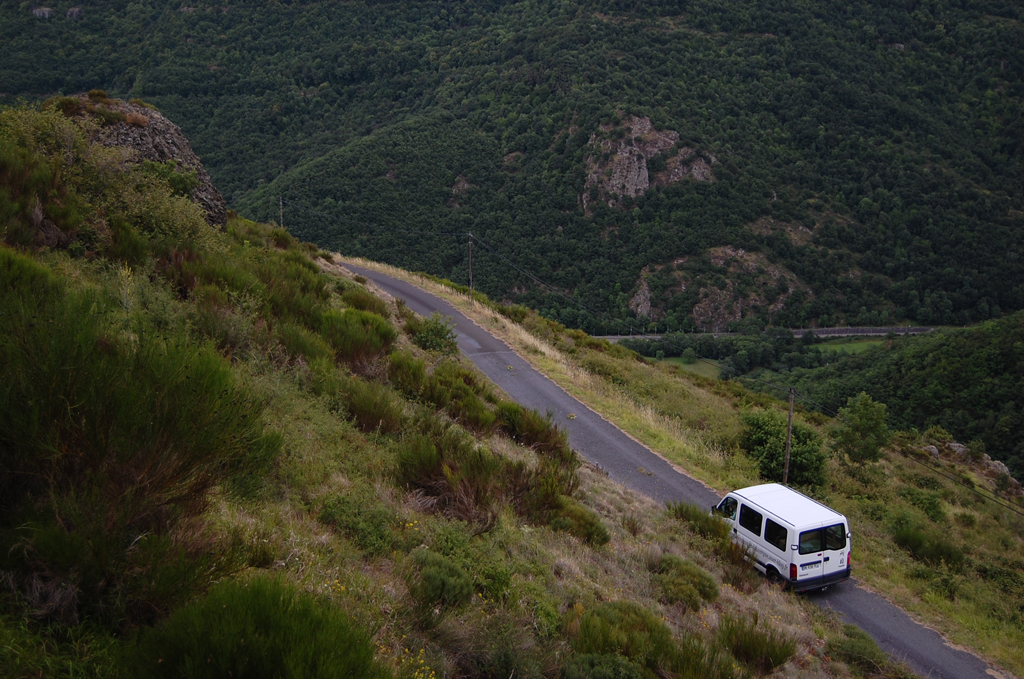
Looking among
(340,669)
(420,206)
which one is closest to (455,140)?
(420,206)

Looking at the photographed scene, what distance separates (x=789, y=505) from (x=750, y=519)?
0.74 metres

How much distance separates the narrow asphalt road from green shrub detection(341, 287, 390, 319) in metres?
3.56

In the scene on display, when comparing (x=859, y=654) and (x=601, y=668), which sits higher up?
(x=601, y=668)

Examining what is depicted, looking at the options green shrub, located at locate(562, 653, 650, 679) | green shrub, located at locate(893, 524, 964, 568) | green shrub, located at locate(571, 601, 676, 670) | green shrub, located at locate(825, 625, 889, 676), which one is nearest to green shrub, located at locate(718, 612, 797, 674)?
green shrub, located at locate(571, 601, 676, 670)

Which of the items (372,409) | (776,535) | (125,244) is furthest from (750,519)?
(125,244)

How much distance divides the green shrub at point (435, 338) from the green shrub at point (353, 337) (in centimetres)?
369

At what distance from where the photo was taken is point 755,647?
5309 millimetres

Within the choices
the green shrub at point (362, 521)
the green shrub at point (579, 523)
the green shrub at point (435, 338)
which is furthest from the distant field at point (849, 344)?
the green shrub at point (362, 521)

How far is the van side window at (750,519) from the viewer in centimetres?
996

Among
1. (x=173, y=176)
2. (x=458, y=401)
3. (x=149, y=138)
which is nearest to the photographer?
(x=458, y=401)

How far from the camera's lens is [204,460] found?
345cm

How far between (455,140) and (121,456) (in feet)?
230

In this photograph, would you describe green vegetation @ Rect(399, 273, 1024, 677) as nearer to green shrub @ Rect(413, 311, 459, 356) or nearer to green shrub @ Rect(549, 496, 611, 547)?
green shrub @ Rect(549, 496, 611, 547)

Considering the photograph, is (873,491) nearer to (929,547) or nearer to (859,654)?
(929,547)
